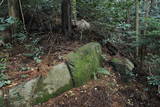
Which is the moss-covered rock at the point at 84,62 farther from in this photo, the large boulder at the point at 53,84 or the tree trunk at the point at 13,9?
the tree trunk at the point at 13,9

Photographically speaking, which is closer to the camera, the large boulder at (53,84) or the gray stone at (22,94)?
the gray stone at (22,94)

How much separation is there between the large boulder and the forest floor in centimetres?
10

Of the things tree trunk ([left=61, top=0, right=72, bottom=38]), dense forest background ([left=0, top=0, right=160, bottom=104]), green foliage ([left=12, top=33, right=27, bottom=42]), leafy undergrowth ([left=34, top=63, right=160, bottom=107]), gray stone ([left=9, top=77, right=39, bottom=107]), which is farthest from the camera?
tree trunk ([left=61, top=0, right=72, bottom=38])

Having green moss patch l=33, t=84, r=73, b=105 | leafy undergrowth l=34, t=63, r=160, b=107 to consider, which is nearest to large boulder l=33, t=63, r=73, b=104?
green moss patch l=33, t=84, r=73, b=105

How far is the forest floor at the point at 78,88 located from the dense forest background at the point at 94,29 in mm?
185

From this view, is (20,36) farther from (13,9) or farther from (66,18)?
(66,18)

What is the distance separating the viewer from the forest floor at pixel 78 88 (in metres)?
3.43

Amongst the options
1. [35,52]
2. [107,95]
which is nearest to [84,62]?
[107,95]

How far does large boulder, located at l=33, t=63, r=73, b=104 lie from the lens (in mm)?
3263

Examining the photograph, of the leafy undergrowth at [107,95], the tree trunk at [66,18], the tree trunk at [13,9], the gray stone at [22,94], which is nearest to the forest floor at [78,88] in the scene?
the leafy undergrowth at [107,95]

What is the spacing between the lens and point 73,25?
16.2ft

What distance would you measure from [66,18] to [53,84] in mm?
1977

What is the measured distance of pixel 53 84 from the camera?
11.3 feet

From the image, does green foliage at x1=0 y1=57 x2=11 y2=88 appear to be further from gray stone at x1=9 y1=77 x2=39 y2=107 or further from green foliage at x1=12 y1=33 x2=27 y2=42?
green foliage at x1=12 y1=33 x2=27 y2=42
